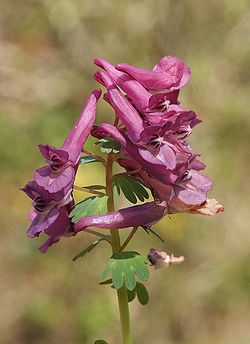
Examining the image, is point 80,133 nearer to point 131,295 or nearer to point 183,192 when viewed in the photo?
point 183,192

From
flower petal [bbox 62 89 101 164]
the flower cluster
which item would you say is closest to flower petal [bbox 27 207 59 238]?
the flower cluster

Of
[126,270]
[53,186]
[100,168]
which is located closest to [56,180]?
[53,186]

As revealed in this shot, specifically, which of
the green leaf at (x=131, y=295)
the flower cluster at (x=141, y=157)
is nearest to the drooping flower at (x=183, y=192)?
the flower cluster at (x=141, y=157)

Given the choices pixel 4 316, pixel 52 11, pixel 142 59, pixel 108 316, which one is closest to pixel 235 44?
pixel 142 59

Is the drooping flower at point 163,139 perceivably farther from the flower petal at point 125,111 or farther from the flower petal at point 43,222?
the flower petal at point 43,222

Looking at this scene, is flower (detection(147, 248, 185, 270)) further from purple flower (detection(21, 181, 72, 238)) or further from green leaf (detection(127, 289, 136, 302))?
purple flower (detection(21, 181, 72, 238))

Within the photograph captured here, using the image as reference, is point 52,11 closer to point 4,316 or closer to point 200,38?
point 200,38
